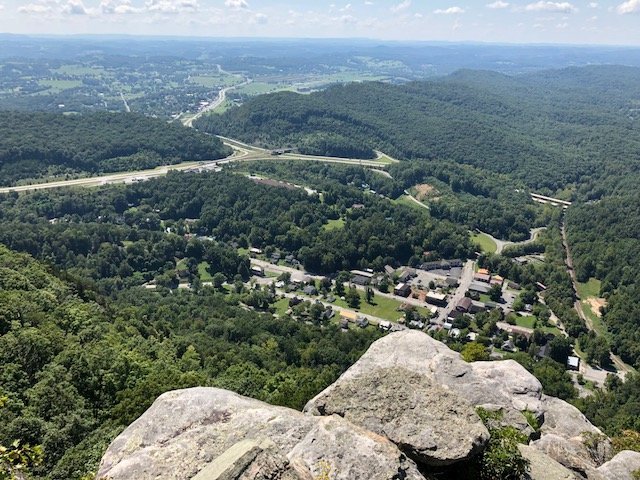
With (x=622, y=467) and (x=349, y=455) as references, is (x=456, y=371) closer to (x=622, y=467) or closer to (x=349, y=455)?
(x=622, y=467)

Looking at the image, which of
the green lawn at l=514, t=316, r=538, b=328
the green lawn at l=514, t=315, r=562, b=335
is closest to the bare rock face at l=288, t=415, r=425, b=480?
the green lawn at l=514, t=315, r=562, b=335

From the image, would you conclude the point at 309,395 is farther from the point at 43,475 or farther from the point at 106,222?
the point at 106,222

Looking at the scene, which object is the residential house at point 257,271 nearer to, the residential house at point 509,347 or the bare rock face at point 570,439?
the residential house at point 509,347

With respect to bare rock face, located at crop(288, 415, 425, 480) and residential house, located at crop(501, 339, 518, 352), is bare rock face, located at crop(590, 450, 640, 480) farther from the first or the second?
residential house, located at crop(501, 339, 518, 352)

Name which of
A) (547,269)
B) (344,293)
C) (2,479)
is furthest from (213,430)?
(547,269)

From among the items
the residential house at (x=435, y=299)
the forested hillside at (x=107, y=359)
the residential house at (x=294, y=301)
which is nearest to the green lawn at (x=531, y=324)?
the residential house at (x=435, y=299)
